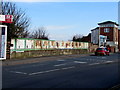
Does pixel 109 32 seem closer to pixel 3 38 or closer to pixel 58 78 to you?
pixel 58 78

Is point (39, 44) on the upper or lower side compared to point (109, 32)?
lower

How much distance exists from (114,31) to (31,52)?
52937mm

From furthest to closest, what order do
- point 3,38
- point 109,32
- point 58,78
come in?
point 109,32, point 58,78, point 3,38

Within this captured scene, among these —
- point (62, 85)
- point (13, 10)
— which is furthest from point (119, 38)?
point (62, 85)

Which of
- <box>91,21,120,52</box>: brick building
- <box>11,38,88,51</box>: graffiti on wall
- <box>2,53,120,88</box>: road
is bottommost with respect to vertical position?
<box>2,53,120,88</box>: road

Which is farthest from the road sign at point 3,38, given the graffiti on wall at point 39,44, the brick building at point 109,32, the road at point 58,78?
the brick building at point 109,32

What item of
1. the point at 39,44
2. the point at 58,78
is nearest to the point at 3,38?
the point at 58,78

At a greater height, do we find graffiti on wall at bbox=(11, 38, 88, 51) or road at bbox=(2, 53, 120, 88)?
graffiti on wall at bbox=(11, 38, 88, 51)

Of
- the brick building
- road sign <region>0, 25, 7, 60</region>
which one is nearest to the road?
road sign <region>0, 25, 7, 60</region>

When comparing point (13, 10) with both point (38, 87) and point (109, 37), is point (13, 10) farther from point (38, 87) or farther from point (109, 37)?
point (109, 37)

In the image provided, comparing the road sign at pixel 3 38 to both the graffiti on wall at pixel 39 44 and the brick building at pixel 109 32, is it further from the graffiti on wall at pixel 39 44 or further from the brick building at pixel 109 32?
the brick building at pixel 109 32

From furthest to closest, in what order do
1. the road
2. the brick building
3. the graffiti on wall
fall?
1. the brick building
2. the graffiti on wall
3. the road

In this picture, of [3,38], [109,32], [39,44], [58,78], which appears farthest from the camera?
[109,32]

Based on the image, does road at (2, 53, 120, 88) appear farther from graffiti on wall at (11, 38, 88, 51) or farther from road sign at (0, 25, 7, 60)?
graffiti on wall at (11, 38, 88, 51)
